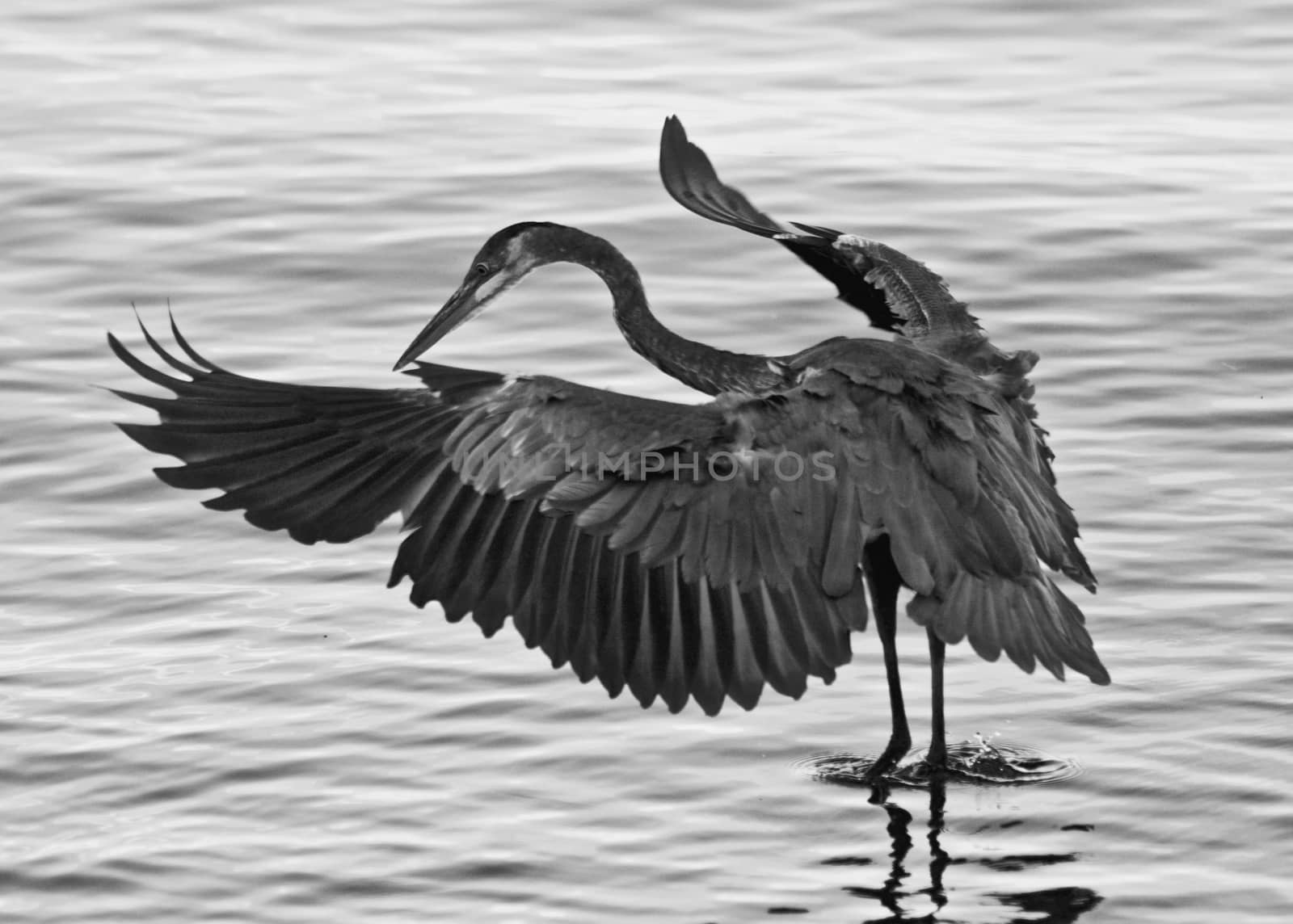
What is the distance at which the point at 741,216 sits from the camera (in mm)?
9969

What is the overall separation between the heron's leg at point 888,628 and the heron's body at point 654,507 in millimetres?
445

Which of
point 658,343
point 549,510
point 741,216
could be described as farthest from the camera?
point 741,216

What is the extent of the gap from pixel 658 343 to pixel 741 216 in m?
1.27

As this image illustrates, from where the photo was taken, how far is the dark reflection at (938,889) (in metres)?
6.72

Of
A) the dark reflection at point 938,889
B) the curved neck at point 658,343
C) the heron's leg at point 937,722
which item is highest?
the curved neck at point 658,343

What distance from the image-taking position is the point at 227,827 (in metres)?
7.38

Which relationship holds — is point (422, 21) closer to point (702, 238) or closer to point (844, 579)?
point (702, 238)

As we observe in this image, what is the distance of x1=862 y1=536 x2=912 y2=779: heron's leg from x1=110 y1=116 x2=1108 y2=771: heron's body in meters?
0.44

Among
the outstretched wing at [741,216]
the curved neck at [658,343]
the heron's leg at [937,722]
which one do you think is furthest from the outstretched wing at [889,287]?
the heron's leg at [937,722]

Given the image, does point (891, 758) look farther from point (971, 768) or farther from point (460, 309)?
point (460, 309)

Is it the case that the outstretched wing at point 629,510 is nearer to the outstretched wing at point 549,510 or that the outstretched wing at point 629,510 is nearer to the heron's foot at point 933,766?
the outstretched wing at point 549,510

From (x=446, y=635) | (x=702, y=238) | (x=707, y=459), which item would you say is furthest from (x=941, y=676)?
(x=702, y=238)

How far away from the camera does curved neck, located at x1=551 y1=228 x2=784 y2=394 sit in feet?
27.8

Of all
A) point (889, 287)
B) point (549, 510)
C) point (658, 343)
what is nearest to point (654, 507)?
point (549, 510)
